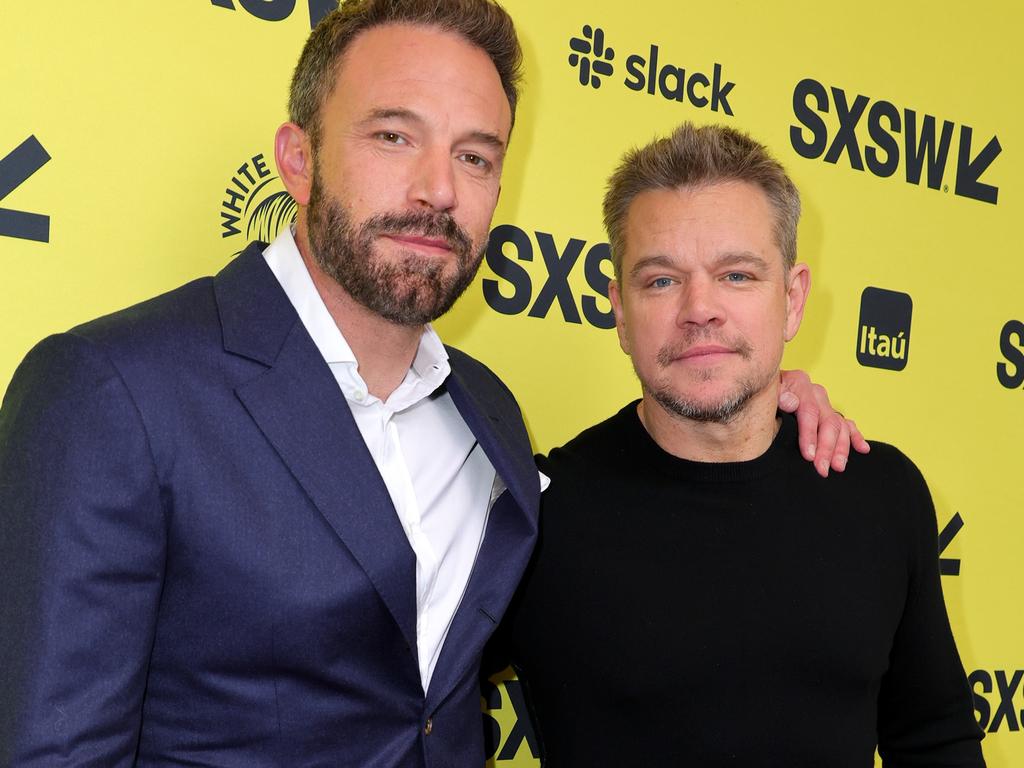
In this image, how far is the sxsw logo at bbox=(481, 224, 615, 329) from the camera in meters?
1.98

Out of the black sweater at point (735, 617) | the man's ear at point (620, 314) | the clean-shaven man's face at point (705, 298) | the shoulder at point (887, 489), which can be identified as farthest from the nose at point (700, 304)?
the shoulder at point (887, 489)

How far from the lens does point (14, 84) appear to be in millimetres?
1495

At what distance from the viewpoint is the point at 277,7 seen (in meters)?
1.73

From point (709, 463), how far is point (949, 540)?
110cm

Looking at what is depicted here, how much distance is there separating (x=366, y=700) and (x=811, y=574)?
0.75 m

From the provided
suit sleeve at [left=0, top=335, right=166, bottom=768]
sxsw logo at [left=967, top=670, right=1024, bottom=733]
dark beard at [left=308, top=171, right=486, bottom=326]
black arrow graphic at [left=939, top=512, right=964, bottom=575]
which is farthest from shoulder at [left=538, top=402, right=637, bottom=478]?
sxsw logo at [left=967, top=670, right=1024, bottom=733]

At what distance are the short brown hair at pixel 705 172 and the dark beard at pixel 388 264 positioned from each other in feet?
1.54

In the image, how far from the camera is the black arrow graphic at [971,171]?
2.62 metres

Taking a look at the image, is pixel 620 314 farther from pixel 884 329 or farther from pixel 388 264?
pixel 884 329

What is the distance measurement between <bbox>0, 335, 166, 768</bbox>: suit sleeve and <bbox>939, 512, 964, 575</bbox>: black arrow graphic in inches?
76.8

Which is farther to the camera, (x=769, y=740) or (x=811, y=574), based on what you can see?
(x=811, y=574)

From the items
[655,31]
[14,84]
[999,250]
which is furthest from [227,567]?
[999,250]

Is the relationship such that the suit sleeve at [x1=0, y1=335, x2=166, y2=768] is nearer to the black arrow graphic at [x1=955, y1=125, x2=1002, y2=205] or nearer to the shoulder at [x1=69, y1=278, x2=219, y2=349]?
the shoulder at [x1=69, y1=278, x2=219, y2=349]

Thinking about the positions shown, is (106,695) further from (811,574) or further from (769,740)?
(811,574)
